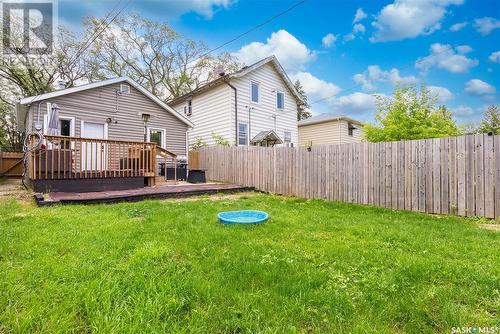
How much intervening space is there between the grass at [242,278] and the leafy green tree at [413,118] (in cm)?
898

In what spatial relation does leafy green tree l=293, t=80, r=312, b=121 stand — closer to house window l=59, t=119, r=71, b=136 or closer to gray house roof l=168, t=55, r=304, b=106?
gray house roof l=168, t=55, r=304, b=106

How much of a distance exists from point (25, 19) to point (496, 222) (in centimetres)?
2560

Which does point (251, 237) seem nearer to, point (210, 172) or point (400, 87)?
point (210, 172)

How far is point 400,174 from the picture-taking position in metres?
6.23

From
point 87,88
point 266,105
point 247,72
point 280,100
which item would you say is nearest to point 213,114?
point 247,72

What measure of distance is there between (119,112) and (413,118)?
13.1m

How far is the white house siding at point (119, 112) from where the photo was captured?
1062 centimetres

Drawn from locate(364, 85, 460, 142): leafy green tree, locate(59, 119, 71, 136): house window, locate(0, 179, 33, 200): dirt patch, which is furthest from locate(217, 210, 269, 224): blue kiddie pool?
locate(364, 85, 460, 142): leafy green tree

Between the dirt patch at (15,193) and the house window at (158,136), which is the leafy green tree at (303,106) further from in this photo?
the dirt patch at (15,193)

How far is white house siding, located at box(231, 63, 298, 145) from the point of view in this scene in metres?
15.1

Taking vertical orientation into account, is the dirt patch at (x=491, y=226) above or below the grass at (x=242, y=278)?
below

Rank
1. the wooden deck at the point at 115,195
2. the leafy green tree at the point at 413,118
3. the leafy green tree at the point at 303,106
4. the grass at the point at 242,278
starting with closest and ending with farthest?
the grass at the point at 242,278 < the wooden deck at the point at 115,195 < the leafy green tree at the point at 413,118 < the leafy green tree at the point at 303,106

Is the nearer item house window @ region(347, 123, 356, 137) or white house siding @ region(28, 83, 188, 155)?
white house siding @ region(28, 83, 188, 155)

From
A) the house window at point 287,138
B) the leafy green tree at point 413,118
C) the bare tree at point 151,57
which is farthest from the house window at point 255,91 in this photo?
the leafy green tree at point 413,118
